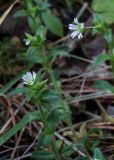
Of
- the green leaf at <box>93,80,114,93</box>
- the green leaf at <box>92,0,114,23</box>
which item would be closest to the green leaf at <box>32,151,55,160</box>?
the green leaf at <box>93,80,114,93</box>

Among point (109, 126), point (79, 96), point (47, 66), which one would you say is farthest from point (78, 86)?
point (47, 66)

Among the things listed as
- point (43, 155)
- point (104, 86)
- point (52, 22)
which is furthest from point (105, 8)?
point (43, 155)

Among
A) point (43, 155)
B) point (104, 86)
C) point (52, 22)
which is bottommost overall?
point (43, 155)

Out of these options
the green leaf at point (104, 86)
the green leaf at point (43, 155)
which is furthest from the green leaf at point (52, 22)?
the green leaf at point (43, 155)

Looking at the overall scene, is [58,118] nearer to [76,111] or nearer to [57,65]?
[76,111]

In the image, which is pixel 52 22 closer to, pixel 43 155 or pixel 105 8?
pixel 105 8

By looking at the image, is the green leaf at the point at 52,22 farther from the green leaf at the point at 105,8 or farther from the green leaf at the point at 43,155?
the green leaf at the point at 43,155
